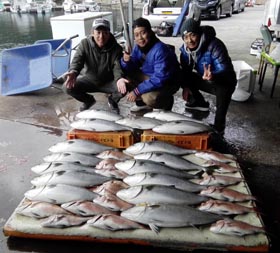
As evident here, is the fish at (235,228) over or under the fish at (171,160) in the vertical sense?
under

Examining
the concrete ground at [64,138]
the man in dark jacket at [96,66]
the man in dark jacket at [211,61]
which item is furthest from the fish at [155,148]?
the man in dark jacket at [96,66]

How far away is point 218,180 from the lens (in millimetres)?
2605

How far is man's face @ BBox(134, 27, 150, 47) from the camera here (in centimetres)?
383

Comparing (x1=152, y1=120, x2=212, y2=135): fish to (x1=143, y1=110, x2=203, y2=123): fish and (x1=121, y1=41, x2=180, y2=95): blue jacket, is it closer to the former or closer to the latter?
(x1=143, y1=110, x2=203, y2=123): fish

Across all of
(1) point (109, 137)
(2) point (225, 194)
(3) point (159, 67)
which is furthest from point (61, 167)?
(3) point (159, 67)

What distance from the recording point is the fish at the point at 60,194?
7.86ft

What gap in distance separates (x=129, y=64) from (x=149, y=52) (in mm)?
451

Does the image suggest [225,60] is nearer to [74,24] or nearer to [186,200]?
[186,200]

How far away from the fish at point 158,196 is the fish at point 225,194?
0.08m

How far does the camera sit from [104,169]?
9.03 ft

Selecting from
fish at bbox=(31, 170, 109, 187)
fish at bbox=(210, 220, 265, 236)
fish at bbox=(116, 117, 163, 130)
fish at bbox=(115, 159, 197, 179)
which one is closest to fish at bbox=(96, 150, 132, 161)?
fish at bbox=(115, 159, 197, 179)

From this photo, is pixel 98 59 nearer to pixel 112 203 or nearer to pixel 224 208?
pixel 112 203

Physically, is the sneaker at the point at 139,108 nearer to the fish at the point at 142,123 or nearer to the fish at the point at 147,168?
the fish at the point at 142,123

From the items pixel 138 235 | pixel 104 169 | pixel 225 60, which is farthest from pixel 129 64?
pixel 138 235
